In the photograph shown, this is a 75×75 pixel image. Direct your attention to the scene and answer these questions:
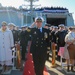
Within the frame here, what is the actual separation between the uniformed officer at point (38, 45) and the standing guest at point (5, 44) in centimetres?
284

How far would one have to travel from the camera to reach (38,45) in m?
5.59

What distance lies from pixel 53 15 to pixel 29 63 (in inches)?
1146

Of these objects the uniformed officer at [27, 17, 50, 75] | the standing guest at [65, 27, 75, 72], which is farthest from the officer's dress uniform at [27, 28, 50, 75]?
the standing guest at [65, 27, 75, 72]

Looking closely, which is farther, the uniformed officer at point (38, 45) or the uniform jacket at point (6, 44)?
the uniform jacket at point (6, 44)

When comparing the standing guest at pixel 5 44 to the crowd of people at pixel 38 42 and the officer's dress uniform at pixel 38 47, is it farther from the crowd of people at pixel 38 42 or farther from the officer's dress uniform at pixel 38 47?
the officer's dress uniform at pixel 38 47

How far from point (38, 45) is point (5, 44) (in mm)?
3012

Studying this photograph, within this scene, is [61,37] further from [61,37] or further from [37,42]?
[37,42]

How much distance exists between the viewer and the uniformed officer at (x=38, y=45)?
559cm

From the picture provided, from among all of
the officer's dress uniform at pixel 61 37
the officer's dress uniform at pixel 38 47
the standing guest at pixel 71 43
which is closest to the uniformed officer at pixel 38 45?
the officer's dress uniform at pixel 38 47

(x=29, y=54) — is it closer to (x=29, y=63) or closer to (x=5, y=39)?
(x=29, y=63)

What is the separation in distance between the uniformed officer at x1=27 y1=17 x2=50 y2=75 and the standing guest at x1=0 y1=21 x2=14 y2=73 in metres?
2.84

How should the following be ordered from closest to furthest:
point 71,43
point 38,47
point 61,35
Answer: point 38,47 < point 71,43 < point 61,35

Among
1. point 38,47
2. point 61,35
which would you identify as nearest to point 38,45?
point 38,47

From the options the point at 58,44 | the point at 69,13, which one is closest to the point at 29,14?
the point at 69,13
